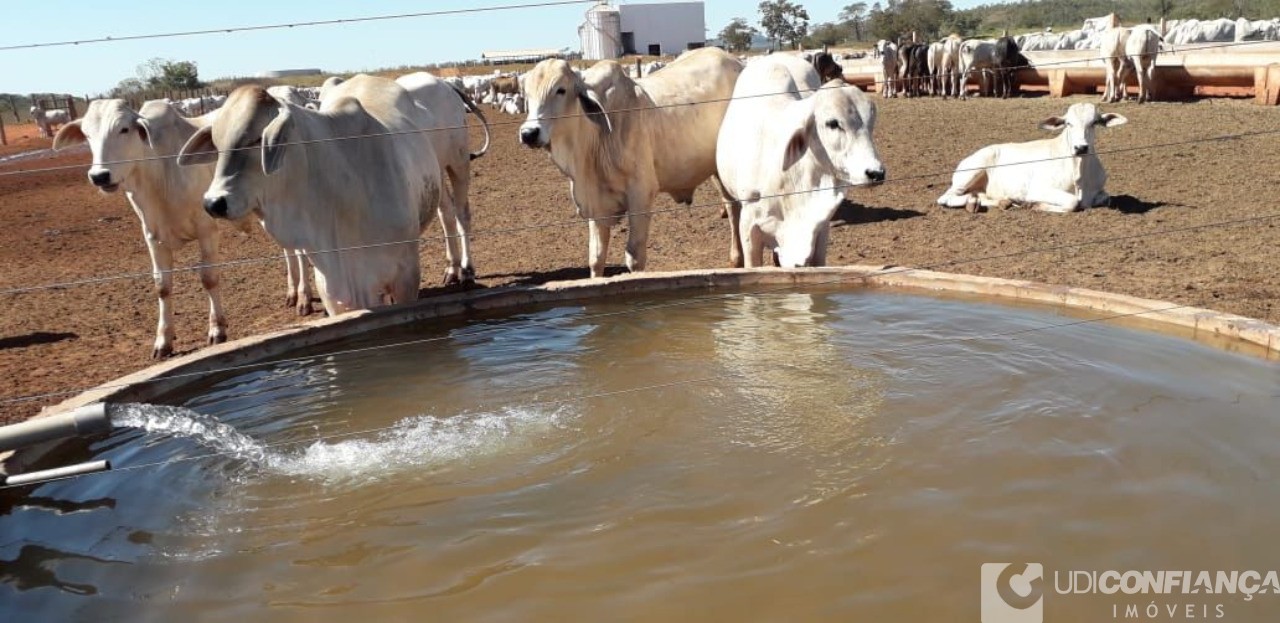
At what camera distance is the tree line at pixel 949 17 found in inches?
2006

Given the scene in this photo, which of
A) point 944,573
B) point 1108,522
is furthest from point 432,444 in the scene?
A: point 1108,522

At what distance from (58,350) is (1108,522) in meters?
6.48

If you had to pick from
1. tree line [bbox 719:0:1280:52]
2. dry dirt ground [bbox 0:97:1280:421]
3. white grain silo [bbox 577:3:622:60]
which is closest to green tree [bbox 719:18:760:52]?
tree line [bbox 719:0:1280:52]

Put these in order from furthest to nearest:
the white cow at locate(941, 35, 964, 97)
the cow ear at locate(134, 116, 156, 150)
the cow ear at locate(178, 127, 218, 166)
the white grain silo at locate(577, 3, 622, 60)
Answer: the white grain silo at locate(577, 3, 622, 60) < the white cow at locate(941, 35, 964, 97) < the cow ear at locate(134, 116, 156, 150) < the cow ear at locate(178, 127, 218, 166)

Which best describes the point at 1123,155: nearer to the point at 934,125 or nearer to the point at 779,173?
the point at 934,125

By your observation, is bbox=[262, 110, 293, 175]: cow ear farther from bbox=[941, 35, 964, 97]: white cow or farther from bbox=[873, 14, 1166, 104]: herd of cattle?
bbox=[941, 35, 964, 97]: white cow

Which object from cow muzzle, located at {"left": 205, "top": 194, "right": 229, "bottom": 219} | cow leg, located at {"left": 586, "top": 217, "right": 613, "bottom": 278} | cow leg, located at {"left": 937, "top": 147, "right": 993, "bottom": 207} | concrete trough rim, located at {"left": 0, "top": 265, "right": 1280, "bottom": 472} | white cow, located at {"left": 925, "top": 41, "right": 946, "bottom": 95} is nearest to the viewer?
concrete trough rim, located at {"left": 0, "top": 265, "right": 1280, "bottom": 472}

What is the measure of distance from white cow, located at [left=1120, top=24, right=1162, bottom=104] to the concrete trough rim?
45.6ft

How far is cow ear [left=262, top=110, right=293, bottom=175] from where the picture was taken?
4867 millimetres

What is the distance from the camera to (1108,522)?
274 cm

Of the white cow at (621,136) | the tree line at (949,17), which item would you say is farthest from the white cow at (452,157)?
the tree line at (949,17)

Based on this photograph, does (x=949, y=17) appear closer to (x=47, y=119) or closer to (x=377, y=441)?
(x=47, y=119)

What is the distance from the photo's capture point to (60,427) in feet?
9.67

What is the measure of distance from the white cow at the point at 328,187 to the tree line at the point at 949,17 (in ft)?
151
